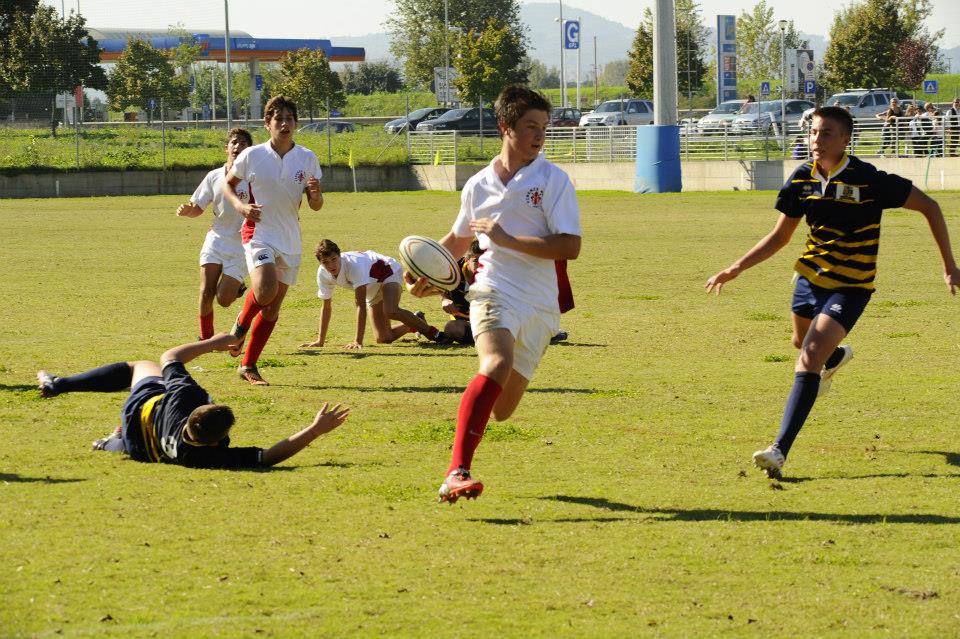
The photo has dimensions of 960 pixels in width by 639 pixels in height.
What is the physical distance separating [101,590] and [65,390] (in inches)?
120

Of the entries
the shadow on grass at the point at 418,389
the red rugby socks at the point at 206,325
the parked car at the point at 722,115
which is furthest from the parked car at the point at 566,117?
the shadow on grass at the point at 418,389

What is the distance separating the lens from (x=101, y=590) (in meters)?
5.07

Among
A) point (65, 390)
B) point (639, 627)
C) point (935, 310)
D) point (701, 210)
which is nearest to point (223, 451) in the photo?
point (65, 390)

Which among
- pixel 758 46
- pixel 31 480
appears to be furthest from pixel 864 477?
pixel 758 46

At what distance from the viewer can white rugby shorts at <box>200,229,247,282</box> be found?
1192cm

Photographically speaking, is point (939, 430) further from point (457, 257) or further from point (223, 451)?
point (223, 451)

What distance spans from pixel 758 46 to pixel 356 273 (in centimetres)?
9163

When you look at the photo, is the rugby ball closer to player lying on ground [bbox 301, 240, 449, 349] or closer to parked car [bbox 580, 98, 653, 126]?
player lying on ground [bbox 301, 240, 449, 349]

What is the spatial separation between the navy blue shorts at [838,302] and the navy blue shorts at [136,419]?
374 centimetres

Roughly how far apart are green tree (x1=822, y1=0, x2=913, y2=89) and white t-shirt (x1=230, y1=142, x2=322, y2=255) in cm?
5933

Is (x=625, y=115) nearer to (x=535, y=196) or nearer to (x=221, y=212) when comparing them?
(x=221, y=212)

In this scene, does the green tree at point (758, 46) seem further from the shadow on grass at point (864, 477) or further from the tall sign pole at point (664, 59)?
the shadow on grass at point (864, 477)

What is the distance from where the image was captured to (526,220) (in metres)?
6.63

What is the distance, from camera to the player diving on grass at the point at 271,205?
33.9ft
